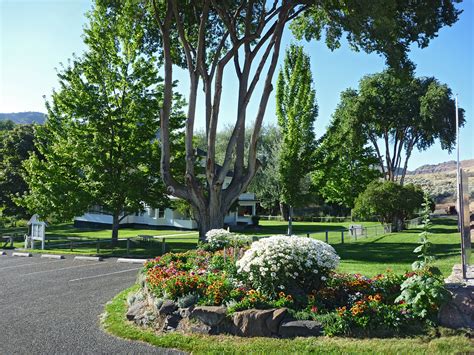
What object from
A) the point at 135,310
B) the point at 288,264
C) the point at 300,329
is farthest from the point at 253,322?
the point at 135,310

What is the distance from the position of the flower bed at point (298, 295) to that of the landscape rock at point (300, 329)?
0.05ft

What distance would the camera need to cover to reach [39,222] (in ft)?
78.1

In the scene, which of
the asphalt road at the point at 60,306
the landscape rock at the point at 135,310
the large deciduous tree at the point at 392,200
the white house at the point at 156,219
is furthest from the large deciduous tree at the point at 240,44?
the white house at the point at 156,219

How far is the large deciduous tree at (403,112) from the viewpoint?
3669 cm

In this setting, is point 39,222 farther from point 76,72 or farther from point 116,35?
point 116,35

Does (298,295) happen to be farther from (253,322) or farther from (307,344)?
(307,344)

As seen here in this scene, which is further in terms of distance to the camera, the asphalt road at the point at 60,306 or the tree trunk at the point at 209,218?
the tree trunk at the point at 209,218

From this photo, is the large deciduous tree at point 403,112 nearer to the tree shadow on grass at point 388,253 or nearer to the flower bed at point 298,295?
the tree shadow on grass at point 388,253

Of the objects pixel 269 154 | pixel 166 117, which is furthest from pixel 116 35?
pixel 269 154

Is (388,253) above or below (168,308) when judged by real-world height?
below

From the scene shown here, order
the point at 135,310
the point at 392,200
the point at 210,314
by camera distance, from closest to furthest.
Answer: the point at 210,314, the point at 135,310, the point at 392,200

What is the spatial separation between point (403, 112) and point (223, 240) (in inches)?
1197

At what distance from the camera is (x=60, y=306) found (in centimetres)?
962

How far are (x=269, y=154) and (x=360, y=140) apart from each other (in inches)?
651
